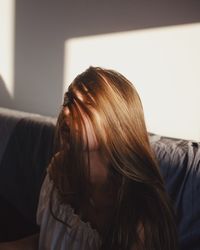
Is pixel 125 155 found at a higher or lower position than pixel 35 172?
higher

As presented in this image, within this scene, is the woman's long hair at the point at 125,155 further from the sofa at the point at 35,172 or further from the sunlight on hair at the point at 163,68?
the sunlight on hair at the point at 163,68

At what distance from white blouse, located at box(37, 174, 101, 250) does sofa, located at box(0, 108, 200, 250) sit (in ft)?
1.21

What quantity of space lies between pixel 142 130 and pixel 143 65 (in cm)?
65

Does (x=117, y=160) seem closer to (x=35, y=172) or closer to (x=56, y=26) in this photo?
(x=35, y=172)

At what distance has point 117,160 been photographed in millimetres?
680

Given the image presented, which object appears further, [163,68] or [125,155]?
[163,68]

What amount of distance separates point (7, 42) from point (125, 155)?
1.27m

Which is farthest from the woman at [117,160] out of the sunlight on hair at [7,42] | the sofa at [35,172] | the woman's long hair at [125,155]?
the sunlight on hair at [7,42]

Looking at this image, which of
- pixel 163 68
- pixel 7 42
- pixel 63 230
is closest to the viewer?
pixel 63 230

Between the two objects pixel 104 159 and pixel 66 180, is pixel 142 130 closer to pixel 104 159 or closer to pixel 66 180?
pixel 104 159

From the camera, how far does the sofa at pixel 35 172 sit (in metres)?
1.01

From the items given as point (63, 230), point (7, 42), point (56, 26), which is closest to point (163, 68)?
point (56, 26)

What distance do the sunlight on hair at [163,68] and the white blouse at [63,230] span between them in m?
0.57

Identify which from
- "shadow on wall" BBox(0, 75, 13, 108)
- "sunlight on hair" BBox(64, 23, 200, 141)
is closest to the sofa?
"sunlight on hair" BBox(64, 23, 200, 141)
